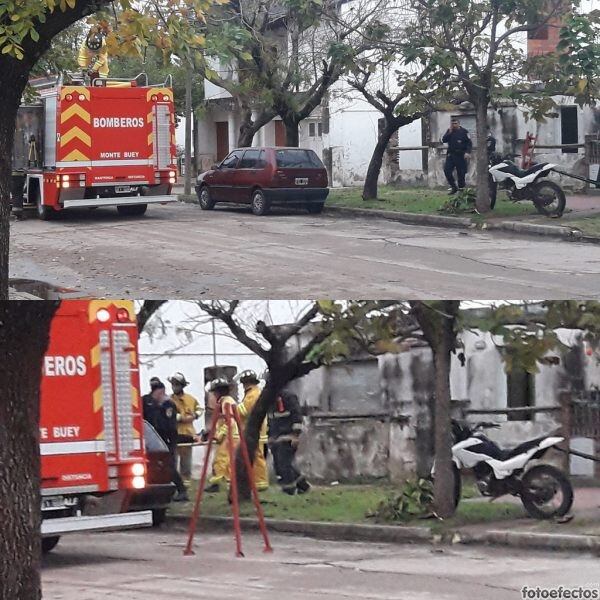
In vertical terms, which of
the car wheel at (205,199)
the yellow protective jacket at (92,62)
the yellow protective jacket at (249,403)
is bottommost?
the yellow protective jacket at (249,403)

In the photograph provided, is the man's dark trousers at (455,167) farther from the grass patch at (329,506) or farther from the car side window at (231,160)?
the grass patch at (329,506)

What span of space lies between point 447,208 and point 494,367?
1167 cm

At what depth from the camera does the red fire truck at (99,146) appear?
44.5 feet

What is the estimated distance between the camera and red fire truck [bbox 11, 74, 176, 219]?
13.6 m

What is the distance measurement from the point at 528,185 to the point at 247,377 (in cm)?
1149

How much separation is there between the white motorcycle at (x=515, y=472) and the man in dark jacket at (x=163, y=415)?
52.3 inches

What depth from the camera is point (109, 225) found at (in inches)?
571

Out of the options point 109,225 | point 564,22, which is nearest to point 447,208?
point 564,22

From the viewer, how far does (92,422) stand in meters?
5.84

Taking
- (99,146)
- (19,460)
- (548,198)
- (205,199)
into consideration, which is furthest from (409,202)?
(19,460)

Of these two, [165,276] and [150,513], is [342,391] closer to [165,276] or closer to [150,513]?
[150,513]

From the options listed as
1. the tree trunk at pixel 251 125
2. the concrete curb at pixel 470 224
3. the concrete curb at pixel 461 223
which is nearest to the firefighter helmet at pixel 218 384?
the tree trunk at pixel 251 125

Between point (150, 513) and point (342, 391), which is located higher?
point (342, 391)

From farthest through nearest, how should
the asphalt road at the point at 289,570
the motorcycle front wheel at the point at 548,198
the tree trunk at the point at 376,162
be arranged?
1. the tree trunk at the point at 376,162
2. the motorcycle front wheel at the point at 548,198
3. the asphalt road at the point at 289,570
